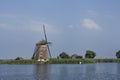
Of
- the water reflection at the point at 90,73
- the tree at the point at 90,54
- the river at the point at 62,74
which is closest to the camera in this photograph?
the river at the point at 62,74

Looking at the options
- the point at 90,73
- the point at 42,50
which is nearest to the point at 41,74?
the point at 90,73

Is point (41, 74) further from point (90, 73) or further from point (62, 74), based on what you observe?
point (90, 73)

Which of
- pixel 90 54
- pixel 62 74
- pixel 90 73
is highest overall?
pixel 90 54

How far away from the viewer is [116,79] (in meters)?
37.5

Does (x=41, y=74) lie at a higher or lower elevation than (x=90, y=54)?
lower

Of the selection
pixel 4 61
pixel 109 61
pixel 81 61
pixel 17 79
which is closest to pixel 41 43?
pixel 81 61

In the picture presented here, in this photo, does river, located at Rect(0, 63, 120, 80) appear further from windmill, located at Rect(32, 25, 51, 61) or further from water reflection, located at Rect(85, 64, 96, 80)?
windmill, located at Rect(32, 25, 51, 61)

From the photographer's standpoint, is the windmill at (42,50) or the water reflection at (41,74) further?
the windmill at (42,50)

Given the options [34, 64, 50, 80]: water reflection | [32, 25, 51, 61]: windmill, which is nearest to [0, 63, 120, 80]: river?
[34, 64, 50, 80]: water reflection

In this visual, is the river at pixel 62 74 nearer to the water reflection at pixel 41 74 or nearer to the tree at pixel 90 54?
the water reflection at pixel 41 74

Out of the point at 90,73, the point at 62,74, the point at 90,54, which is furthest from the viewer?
the point at 90,54

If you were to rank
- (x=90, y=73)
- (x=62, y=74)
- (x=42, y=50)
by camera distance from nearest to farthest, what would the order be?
(x=62, y=74)
(x=90, y=73)
(x=42, y=50)

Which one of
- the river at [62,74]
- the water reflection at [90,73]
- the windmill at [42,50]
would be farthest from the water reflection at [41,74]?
the windmill at [42,50]

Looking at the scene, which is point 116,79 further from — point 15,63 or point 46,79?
point 15,63
